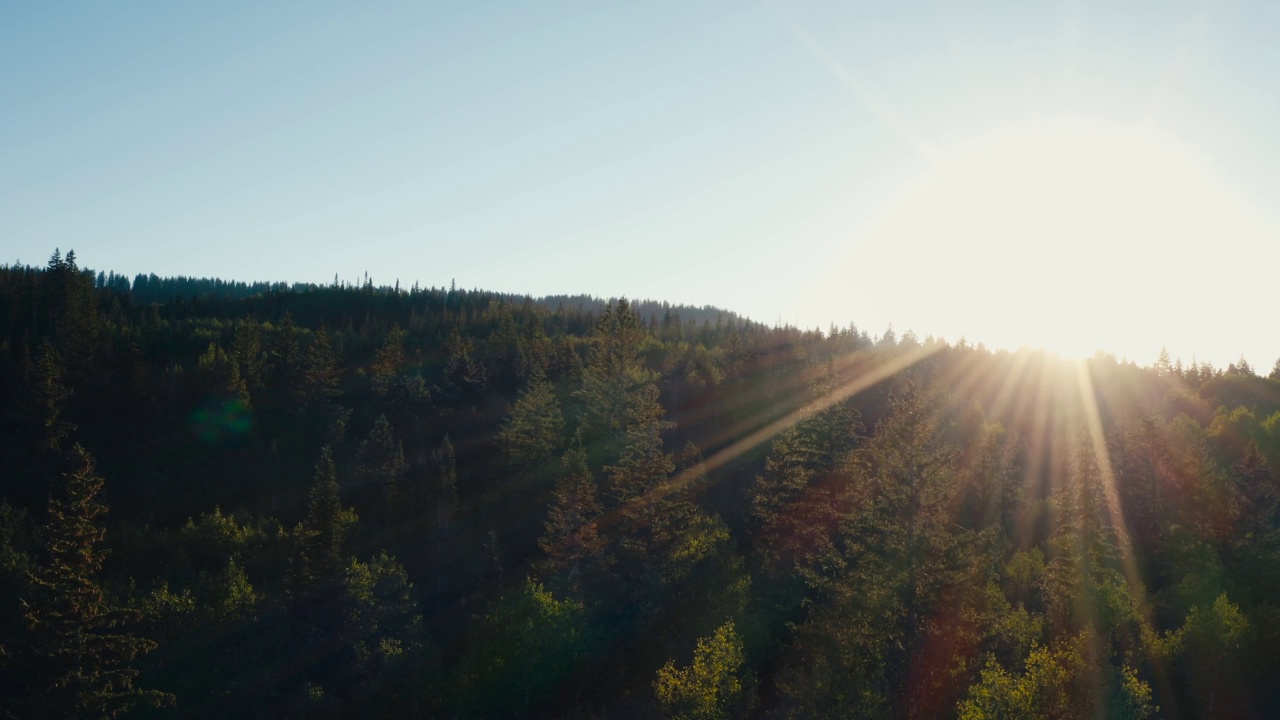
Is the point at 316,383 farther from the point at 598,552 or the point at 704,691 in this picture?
the point at 704,691

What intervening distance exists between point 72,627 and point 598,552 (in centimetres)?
2763

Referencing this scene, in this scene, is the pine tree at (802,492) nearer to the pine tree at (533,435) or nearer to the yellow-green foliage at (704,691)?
the yellow-green foliage at (704,691)

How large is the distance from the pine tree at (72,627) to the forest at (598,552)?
141 millimetres

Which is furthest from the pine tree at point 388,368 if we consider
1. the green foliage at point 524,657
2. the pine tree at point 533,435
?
the green foliage at point 524,657

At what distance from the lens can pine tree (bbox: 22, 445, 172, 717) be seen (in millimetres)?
35750

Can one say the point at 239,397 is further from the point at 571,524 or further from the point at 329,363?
the point at 571,524

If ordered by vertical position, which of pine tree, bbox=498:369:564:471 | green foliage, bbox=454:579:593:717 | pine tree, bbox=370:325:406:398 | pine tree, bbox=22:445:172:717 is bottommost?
green foliage, bbox=454:579:593:717

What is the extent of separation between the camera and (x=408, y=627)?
49875 mm

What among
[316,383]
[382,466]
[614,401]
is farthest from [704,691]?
[316,383]

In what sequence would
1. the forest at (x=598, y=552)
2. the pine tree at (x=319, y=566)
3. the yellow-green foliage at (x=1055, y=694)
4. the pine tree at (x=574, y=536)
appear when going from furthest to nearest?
1. the pine tree at (x=574, y=536)
2. the pine tree at (x=319, y=566)
3. the forest at (x=598, y=552)
4. the yellow-green foliage at (x=1055, y=694)

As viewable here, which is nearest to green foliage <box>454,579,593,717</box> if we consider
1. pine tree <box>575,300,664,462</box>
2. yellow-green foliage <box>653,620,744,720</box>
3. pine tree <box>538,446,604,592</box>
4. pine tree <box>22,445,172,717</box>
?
pine tree <box>538,446,604,592</box>

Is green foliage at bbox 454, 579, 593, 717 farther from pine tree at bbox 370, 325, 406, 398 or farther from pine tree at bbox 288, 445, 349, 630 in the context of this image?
pine tree at bbox 370, 325, 406, 398

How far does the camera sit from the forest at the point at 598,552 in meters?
35.4

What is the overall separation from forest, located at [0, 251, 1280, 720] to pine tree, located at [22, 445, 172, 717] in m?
0.14
